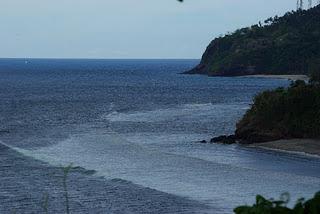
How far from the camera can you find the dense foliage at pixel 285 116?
54.4 meters

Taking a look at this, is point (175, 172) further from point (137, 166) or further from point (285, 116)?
point (285, 116)

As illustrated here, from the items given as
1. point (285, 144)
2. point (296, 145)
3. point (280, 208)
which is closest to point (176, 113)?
point (285, 144)

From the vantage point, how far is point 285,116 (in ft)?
184

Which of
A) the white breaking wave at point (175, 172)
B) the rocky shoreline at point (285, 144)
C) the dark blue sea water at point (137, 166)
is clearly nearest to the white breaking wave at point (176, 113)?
the dark blue sea water at point (137, 166)

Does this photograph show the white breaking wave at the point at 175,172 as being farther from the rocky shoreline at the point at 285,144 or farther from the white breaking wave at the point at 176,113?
the white breaking wave at the point at 176,113

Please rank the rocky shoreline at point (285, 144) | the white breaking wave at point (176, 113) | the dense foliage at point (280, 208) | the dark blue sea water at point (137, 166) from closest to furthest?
the dense foliage at point (280, 208), the dark blue sea water at point (137, 166), the rocky shoreline at point (285, 144), the white breaking wave at point (176, 113)


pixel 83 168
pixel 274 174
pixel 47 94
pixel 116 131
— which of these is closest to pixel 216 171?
pixel 274 174

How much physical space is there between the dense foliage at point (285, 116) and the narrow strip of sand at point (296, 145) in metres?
1.40

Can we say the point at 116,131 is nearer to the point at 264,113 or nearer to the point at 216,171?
the point at 264,113

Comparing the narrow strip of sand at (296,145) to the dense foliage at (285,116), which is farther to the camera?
the dense foliage at (285,116)

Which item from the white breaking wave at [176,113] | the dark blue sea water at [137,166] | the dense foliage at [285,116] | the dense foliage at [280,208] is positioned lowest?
the white breaking wave at [176,113]

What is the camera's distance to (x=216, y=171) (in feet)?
133

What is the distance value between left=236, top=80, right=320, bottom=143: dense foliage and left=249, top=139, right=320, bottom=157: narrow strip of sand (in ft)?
4.61

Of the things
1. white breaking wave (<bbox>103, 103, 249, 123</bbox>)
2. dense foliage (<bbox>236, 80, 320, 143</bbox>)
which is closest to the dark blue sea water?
white breaking wave (<bbox>103, 103, 249, 123</bbox>)
